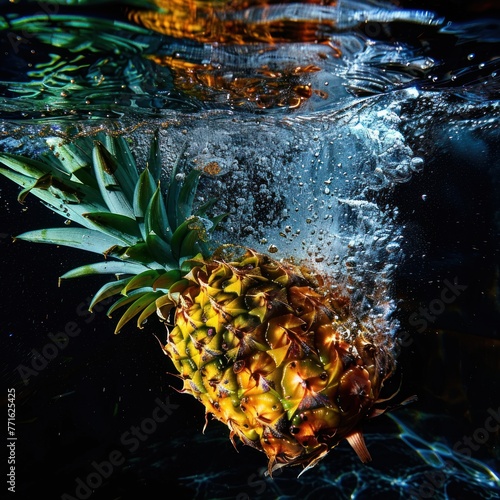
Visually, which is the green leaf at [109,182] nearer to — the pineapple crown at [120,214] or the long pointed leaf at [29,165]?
the pineapple crown at [120,214]

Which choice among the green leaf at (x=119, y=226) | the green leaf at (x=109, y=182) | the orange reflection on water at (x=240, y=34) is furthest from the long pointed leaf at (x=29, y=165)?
the orange reflection on water at (x=240, y=34)

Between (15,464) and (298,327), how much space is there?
2.78 meters

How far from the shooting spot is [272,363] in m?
1.42

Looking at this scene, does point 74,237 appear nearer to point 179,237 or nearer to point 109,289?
point 109,289

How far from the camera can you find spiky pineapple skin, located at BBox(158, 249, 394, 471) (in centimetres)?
141

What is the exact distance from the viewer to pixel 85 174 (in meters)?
1.71

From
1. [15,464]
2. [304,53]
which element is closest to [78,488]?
[15,464]

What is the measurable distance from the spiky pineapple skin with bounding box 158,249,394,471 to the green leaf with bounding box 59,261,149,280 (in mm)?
308
